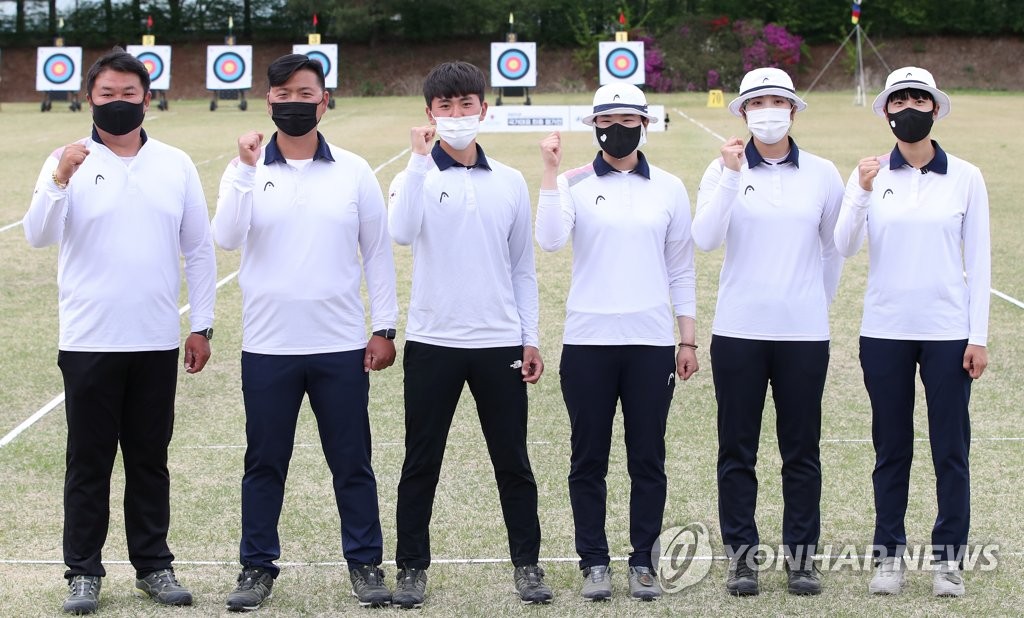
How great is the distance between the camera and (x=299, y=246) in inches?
192

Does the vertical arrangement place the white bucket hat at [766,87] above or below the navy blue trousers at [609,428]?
above

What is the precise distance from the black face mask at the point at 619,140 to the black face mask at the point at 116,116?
5.49ft

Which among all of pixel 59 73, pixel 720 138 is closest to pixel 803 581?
pixel 720 138

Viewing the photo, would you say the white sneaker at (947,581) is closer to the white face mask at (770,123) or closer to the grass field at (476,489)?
the grass field at (476,489)

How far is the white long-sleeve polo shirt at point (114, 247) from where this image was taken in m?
4.86

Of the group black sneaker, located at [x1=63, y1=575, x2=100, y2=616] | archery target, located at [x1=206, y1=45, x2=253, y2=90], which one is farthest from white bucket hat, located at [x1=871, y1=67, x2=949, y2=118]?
archery target, located at [x1=206, y1=45, x2=253, y2=90]

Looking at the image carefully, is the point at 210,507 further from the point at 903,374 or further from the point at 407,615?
the point at 903,374

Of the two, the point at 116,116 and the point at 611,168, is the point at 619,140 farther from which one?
the point at 116,116

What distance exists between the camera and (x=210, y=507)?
20.4ft

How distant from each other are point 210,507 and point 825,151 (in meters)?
18.7

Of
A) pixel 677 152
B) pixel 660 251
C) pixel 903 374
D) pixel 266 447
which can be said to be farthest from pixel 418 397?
pixel 677 152

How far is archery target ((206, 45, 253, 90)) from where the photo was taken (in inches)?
1505

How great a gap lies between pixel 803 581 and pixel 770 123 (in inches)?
65.5

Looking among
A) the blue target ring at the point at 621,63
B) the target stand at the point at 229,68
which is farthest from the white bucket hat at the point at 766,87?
the target stand at the point at 229,68
